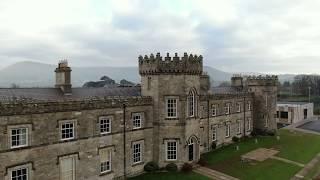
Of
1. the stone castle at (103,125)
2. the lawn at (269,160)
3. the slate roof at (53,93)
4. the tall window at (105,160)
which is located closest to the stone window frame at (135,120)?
the stone castle at (103,125)

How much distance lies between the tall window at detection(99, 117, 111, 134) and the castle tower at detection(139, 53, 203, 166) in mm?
6227

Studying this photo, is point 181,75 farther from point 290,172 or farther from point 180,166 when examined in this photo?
point 290,172

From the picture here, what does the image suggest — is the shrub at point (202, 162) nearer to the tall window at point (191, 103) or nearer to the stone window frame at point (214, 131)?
the tall window at point (191, 103)

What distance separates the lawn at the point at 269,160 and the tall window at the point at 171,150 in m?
4.94

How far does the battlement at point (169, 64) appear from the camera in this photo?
120ft

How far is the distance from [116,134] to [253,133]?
33761 mm

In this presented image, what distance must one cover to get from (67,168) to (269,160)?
25141 mm

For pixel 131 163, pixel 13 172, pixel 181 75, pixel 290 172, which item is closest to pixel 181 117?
pixel 181 75

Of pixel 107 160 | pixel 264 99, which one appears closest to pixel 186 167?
pixel 107 160

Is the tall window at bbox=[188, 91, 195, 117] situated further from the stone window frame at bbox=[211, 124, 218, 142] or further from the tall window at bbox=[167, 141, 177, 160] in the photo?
the stone window frame at bbox=[211, 124, 218, 142]

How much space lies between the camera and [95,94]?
3556 centimetres

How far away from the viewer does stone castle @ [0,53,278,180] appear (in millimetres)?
26406

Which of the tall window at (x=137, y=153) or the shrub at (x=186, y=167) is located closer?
the tall window at (x=137, y=153)

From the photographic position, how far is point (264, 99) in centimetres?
6131
